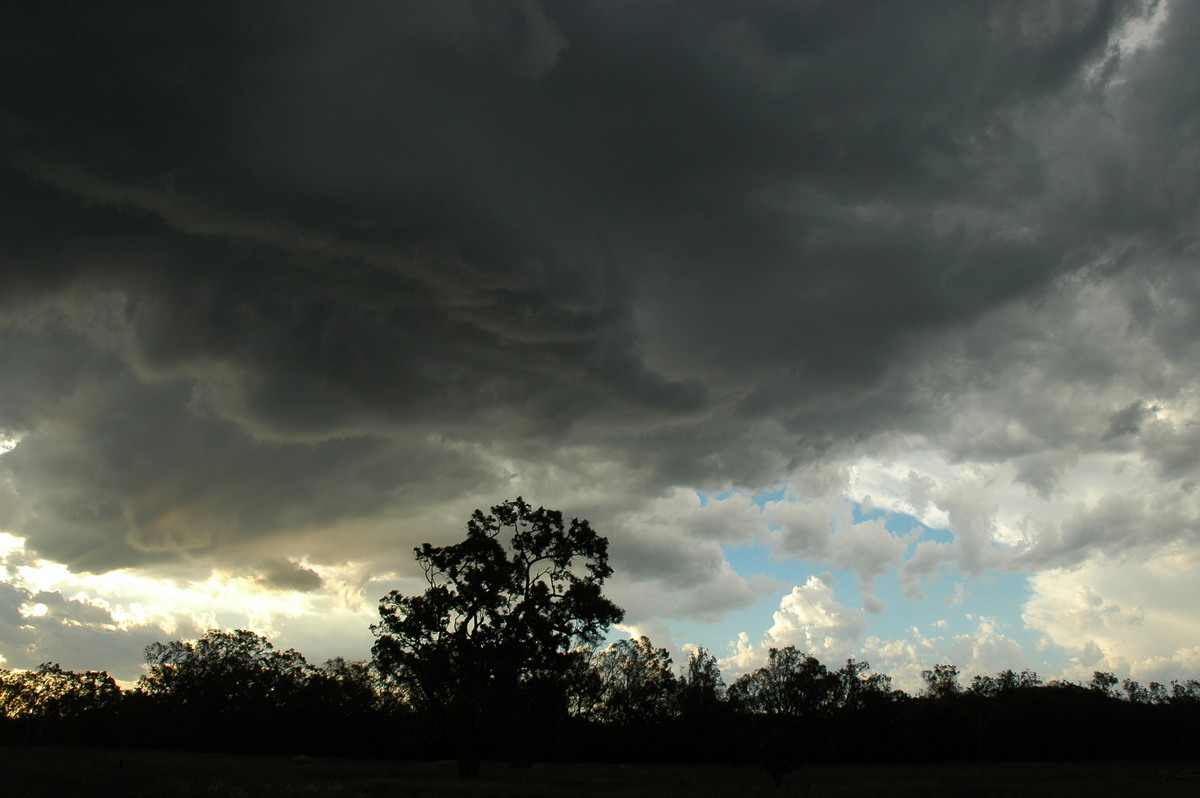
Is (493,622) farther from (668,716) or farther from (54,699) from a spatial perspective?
(54,699)

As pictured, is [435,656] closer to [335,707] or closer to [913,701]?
[335,707]

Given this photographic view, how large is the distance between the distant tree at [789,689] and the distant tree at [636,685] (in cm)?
1507

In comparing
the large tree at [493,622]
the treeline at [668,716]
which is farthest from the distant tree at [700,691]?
the large tree at [493,622]

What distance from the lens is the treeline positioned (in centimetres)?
9856

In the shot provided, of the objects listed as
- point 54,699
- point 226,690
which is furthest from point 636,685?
point 54,699

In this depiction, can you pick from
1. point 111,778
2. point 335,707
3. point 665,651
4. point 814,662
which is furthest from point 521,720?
point 814,662

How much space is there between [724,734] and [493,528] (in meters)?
72.0

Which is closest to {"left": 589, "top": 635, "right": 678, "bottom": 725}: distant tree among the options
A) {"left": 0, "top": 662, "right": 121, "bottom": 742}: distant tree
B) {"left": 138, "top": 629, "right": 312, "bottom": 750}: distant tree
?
{"left": 138, "top": 629, "right": 312, "bottom": 750}: distant tree

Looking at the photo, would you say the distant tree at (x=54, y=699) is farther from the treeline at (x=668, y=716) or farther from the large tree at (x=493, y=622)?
the large tree at (x=493, y=622)

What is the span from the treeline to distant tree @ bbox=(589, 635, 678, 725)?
190 millimetres

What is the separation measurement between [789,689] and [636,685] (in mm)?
28200

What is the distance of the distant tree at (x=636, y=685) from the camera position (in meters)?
97.6

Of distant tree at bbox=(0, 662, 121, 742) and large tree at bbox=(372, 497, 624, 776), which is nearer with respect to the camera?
large tree at bbox=(372, 497, 624, 776)

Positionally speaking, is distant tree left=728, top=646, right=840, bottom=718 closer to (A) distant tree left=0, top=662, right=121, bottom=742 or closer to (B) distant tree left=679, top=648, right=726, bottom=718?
(B) distant tree left=679, top=648, right=726, bottom=718
